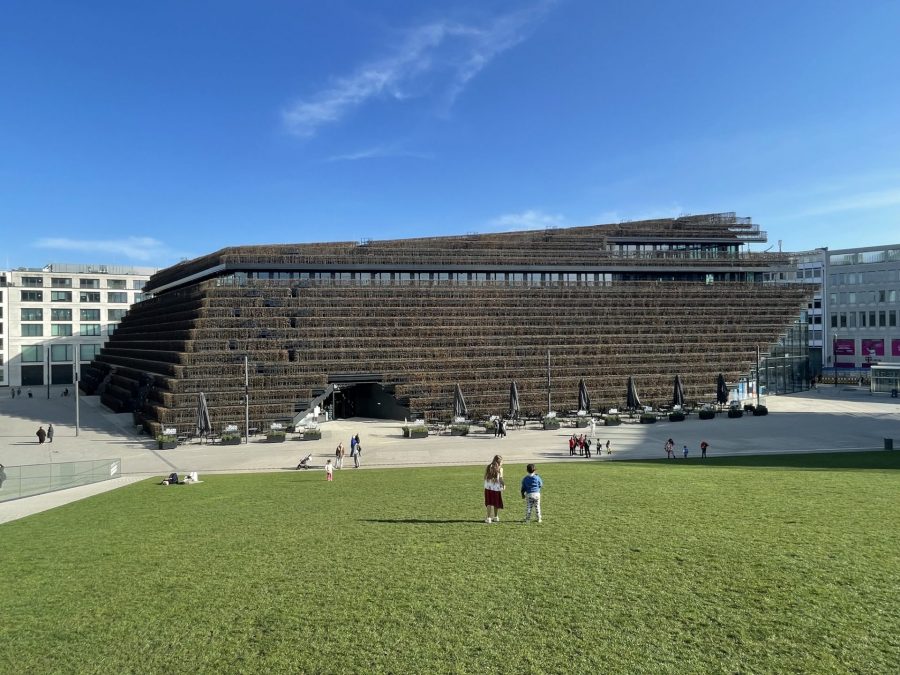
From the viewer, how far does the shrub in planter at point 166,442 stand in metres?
37.6

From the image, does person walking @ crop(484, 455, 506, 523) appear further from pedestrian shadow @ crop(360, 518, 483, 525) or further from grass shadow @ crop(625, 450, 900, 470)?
grass shadow @ crop(625, 450, 900, 470)

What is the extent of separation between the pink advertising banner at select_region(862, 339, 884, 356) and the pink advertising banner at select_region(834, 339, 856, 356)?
1.52 metres

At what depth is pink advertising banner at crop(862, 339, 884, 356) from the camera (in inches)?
3339

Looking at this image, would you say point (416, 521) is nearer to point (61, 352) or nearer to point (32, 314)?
point (61, 352)

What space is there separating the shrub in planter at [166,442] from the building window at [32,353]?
7089 cm

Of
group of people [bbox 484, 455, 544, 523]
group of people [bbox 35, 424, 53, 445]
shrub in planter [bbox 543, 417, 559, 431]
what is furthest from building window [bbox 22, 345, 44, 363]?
group of people [bbox 484, 455, 544, 523]

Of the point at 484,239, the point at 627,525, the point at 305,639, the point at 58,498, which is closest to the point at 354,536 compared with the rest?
the point at 305,639

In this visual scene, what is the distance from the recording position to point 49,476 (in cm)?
2450

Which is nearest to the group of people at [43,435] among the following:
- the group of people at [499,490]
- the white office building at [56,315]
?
the group of people at [499,490]

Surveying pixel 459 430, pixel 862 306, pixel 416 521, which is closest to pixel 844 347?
pixel 862 306

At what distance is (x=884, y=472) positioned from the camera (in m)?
22.4

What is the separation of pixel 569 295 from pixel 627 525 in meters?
51.0

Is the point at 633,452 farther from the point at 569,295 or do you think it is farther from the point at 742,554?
the point at 569,295

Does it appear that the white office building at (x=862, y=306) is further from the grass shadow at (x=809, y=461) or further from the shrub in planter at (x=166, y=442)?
the shrub in planter at (x=166, y=442)
